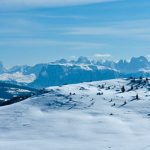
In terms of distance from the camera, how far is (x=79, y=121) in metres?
138

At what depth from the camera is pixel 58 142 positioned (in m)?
115

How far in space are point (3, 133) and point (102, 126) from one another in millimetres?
27024

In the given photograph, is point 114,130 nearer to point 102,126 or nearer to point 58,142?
point 102,126

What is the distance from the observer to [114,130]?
126m

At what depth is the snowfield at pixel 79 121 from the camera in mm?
111438

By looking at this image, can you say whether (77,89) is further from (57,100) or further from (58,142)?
(58,142)

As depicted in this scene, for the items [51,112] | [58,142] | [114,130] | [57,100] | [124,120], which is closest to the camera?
[58,142]

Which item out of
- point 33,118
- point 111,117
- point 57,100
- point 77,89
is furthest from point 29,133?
point 77,89

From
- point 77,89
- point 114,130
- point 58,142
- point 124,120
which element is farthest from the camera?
point 77,89

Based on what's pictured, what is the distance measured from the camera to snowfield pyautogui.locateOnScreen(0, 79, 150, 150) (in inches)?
4387

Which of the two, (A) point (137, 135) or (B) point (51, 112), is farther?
(B) point (51, 112)

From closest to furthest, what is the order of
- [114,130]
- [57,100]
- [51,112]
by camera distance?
[114,130], [51,112], [57,100]

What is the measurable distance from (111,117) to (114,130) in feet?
50.9

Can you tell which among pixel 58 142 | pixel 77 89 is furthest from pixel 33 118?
pixel 77 89
